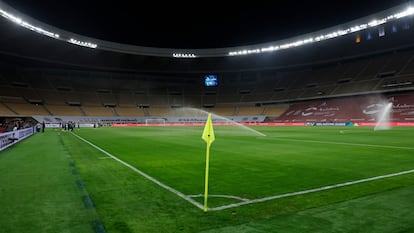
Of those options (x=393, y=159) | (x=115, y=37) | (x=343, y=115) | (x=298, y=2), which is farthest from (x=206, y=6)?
(x=343, y=115)

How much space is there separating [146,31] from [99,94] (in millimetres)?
35361

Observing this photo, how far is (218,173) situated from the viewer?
8.96m

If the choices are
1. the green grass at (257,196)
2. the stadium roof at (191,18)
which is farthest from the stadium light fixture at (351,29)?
the green grass at (257,196)

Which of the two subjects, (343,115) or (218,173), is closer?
(218,173)

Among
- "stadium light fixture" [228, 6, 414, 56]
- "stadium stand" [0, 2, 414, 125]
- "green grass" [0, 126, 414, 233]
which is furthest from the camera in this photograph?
"stadium stand" [0, 2, 414, 125]

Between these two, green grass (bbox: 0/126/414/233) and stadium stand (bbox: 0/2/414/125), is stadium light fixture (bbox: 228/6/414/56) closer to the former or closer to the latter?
stadium stand (bbox: 0/2/414/125)

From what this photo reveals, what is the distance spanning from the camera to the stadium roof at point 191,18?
3888 centimetres

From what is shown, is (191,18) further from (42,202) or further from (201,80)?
(201,80)

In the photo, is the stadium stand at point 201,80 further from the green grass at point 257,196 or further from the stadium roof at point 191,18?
the green grass at point 257,196

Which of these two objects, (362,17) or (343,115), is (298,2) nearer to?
(362,17)

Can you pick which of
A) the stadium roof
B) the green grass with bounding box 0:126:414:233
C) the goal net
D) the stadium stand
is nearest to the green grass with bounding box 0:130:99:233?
the green grass with bounding box 0:126:414:233

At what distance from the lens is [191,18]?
146 ft

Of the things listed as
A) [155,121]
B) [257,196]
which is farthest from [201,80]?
[257,196]

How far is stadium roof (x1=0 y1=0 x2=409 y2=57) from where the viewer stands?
38.9 meters
